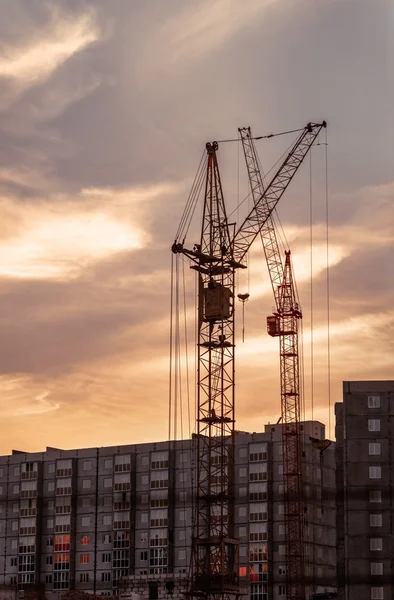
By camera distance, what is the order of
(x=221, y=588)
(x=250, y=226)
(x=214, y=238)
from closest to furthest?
(x=221, y=588) → (x=214, y=238) → (x=250, y=226)

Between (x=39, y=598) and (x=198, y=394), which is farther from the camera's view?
(x=39, y=598)

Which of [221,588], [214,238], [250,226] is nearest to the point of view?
[221,588]

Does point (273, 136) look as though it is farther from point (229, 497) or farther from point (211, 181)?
point (229, 497)

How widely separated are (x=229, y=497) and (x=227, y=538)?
200 inches

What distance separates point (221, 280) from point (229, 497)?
27.7 meters

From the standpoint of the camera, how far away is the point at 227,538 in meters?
159

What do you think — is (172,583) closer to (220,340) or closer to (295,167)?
(220,340)

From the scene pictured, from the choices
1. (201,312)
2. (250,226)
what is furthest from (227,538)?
(250,226)

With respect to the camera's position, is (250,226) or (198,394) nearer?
(198,394)

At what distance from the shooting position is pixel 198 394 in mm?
162250

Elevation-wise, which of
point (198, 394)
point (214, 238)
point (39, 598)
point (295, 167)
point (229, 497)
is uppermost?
point (295, 167)

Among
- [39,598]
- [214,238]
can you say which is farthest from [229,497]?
[39,598]

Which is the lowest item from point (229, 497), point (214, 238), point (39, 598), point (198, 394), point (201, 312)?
point (39, 598)

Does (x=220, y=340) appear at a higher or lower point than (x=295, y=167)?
lower
